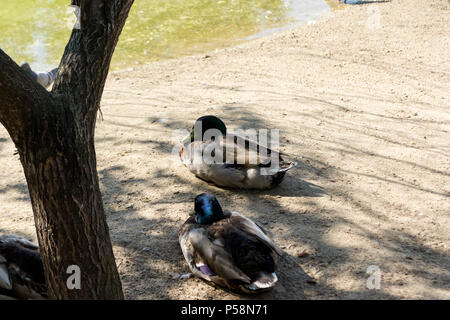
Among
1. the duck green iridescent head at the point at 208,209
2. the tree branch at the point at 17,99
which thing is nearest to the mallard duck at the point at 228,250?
the duck green iridescent head at the point at 208,209

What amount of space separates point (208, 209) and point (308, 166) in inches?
81.4

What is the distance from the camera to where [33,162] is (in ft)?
9.07

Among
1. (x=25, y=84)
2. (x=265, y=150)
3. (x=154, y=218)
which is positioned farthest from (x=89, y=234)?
(x=265, y=150)

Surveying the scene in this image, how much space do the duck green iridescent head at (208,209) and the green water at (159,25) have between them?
797 centimetres

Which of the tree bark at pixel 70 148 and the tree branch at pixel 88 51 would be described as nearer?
the tree bark at pixel 70 148

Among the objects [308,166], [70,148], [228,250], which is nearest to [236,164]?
[308,166]

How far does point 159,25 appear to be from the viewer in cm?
1398

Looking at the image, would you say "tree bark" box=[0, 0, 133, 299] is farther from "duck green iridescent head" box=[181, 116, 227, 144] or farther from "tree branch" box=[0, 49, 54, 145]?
"duck green iridescent head" box=[181, 116, 227, 144]

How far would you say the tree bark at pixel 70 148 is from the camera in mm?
2695

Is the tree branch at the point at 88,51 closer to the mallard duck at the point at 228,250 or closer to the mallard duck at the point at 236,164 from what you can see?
the mallard duck at the point at 228,250

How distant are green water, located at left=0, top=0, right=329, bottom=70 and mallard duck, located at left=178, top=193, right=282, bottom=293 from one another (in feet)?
26.4

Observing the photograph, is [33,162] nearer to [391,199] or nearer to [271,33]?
[391,199]

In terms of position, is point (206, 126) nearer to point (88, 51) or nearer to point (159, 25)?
point (88, 51)

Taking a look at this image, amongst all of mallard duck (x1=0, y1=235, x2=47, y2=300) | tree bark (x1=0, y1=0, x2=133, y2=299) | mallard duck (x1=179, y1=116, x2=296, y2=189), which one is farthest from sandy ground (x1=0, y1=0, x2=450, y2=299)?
tree bark (x1=0, y1=0, x2=133, y2=299)
